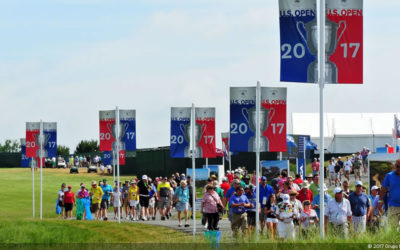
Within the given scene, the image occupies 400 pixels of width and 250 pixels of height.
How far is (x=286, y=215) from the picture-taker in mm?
21688

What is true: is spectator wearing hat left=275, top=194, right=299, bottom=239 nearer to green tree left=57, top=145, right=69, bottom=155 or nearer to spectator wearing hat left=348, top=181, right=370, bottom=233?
spectator wearing hat left=348, top=181, right=370, bottom=233

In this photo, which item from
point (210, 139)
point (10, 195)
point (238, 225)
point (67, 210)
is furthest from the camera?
point (10, 195)

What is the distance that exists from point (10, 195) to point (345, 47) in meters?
48.1

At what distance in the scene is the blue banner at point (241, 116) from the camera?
2566cm

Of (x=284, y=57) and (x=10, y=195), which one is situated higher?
(x=284, y=57)

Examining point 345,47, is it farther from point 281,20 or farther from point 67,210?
point 67,210

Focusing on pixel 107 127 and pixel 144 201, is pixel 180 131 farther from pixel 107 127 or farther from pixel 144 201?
pixel 144 201

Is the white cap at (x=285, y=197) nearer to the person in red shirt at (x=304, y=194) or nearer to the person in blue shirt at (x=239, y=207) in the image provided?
the person in red shirt at (x=304, y=194)

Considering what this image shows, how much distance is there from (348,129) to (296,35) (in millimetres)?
62440

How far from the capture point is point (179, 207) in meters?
33.4

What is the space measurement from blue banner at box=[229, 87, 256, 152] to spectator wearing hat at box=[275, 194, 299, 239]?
3.80m

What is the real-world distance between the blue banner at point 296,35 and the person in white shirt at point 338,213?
2967 millimetres

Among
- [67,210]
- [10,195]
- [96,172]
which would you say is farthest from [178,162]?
[67,210]

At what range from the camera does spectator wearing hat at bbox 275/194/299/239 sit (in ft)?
70.0
